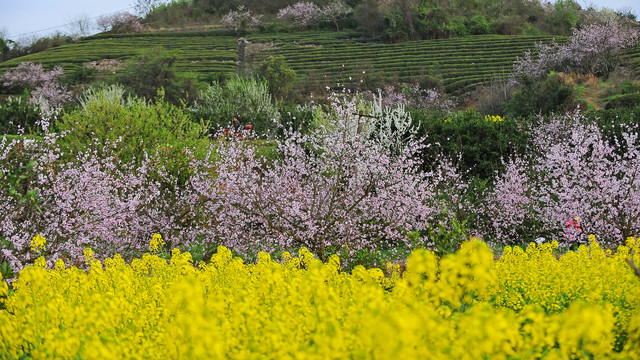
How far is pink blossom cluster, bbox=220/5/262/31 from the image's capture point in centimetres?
6125

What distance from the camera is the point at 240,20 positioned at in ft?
203

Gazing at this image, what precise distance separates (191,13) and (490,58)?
44.0m

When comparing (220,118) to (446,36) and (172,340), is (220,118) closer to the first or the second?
(172,340)

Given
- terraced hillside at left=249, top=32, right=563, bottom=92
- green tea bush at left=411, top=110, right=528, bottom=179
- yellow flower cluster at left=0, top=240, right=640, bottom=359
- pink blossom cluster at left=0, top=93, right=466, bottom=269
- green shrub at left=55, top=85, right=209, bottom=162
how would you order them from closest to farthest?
yellow flower cluster at left=0, top=240, right=640, bottom=359 < pink blossom cluster at left=0, top=93, right=466, bottom=269 < green shrub at left=55, top=85, right=209, bottom=162 < green tea bush at left=411, top=110, right=528, bottom=179 < terraced hillside at left=249, top=32, right=563, bottom=92

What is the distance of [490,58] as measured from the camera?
40.2 metres

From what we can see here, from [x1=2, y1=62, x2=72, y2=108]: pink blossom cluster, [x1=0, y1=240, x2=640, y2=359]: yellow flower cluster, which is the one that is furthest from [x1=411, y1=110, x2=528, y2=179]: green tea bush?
[x1=2, y1=62, x2=72, y2=108]: pink blossom cluster

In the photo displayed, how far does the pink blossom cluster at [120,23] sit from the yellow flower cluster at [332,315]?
214 ft

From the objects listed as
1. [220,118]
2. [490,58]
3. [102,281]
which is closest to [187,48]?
[490,58]

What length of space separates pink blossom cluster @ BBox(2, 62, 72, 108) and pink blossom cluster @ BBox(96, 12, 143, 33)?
2107 centimetres

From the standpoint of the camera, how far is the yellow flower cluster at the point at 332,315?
2096 millimetres

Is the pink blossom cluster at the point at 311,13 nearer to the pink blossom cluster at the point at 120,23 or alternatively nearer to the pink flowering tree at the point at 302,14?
the pink flowering tree at the point at 302,14

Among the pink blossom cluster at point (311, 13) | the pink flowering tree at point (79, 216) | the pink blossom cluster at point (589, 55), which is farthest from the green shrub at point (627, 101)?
the pink blossom cluster at point (311, 13)

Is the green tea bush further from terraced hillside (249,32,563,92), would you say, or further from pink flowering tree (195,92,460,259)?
terraced hillside (249,32,563,92)

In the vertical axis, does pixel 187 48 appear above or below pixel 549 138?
above
